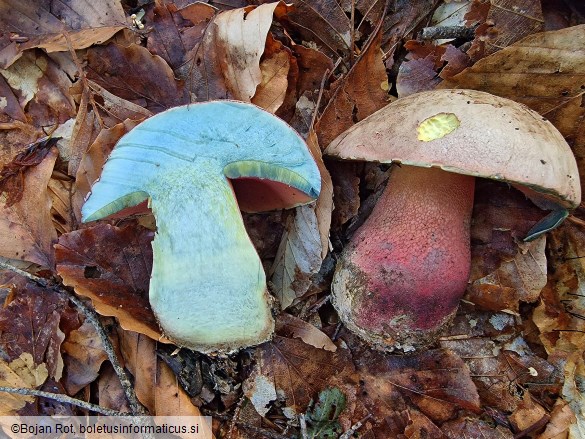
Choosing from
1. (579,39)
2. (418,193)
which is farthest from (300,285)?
(579,39)

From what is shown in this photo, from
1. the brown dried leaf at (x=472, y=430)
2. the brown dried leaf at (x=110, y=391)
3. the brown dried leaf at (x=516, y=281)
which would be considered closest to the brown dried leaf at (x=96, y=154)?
the brown dried leaf at (x=110, y=391)

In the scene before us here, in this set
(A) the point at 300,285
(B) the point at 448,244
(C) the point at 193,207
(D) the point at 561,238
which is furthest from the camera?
(D) the point at 561,238

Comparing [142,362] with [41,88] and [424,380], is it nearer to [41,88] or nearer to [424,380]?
[424,380]

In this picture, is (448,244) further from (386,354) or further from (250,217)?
(250,217)

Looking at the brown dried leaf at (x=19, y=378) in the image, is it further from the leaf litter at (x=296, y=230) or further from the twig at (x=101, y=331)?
the twig at (x=101, y=331)

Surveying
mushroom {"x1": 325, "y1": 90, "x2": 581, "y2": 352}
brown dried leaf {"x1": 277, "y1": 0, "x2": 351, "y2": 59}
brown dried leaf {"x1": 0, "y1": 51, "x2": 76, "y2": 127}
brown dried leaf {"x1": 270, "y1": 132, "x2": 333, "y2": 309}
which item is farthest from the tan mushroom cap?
brown dried leaf {"x1": 0, "y1": 51, "x2": 76, "y2": 127}

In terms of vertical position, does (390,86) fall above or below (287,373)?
above

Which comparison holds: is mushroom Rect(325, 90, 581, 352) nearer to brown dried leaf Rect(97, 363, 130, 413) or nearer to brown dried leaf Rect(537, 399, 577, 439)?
brown dried leaf Rect(537, 399, 577, 439)
